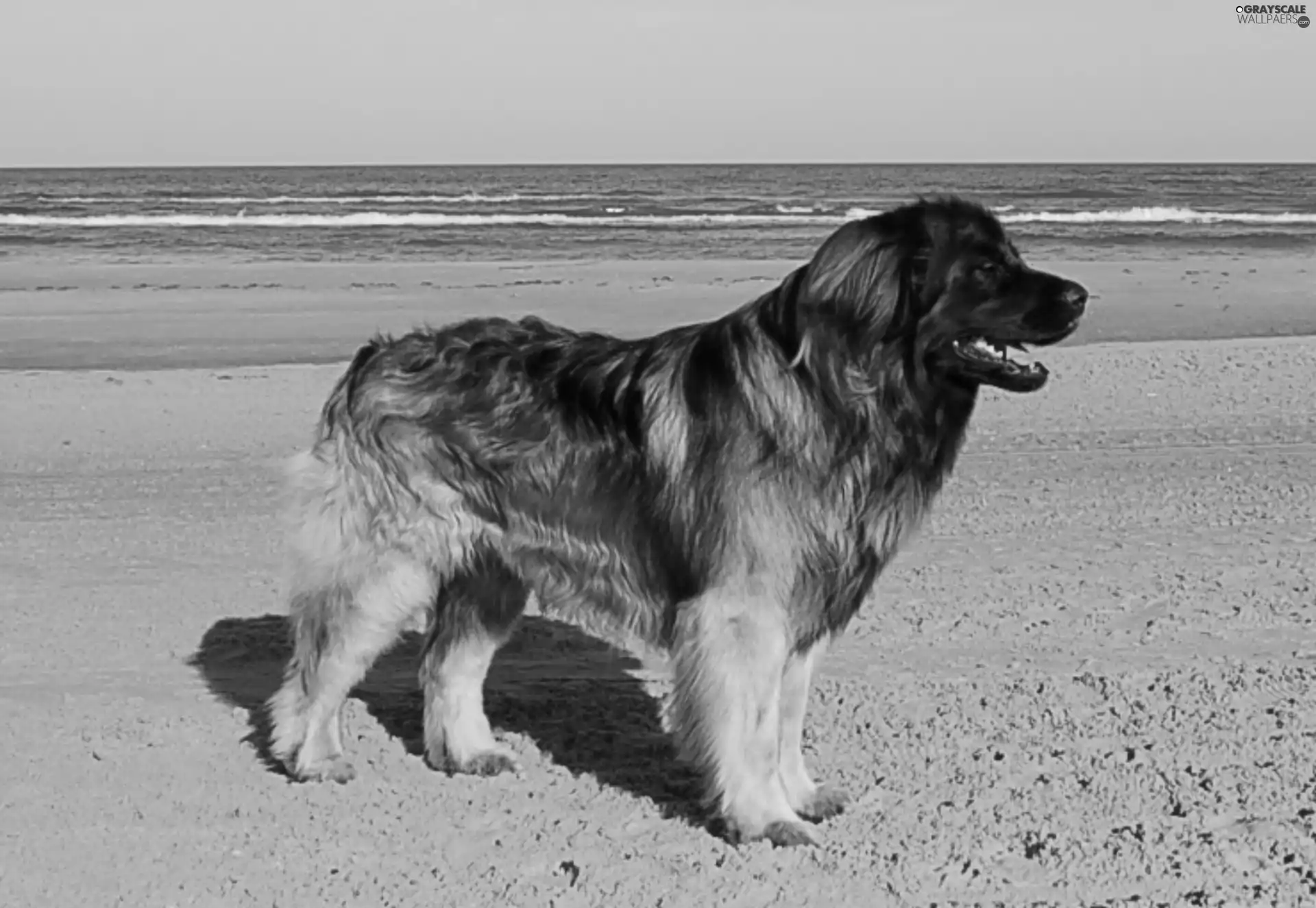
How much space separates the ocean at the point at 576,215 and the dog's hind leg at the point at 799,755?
9.33 meters

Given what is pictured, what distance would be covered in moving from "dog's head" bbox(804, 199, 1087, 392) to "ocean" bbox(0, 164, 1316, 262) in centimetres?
944

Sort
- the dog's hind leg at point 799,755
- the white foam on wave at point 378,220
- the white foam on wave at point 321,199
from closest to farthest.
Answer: the dog's hind leg at point 799,755, the white foam on wave at point 378,220, the white foam on wave at point 321,199

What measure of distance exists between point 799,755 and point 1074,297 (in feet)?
5.86

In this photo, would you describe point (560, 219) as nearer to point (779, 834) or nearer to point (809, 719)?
point (809, 719)

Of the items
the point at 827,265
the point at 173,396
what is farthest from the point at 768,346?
the point at 173,396

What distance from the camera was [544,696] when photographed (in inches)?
263

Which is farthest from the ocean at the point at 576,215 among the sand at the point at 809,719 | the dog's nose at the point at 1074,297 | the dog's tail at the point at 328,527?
the dog's nose at the point at 1074,297

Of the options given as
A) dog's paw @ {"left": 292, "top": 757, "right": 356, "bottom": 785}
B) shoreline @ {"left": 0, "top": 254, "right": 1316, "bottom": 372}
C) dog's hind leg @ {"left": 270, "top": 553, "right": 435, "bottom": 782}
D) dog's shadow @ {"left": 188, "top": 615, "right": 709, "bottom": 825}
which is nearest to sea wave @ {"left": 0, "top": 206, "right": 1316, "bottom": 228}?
shoreline @ {"left": 0, "top": 254, "right": 1316, "bottom": 372}

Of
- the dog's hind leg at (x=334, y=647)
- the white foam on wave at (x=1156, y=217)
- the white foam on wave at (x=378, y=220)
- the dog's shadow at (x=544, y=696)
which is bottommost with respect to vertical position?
the white foam on wave at (x=378, y=220)

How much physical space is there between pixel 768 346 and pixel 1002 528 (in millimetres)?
4499

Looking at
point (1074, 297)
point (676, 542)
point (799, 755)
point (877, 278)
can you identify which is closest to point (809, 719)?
point (799, 755)

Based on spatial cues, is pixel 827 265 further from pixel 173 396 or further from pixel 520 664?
pixel 173 396

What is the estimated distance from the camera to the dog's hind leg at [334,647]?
5.66 m

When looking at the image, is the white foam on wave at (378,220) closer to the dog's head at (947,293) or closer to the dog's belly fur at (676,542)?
the dog's belly fur at (676,542)
